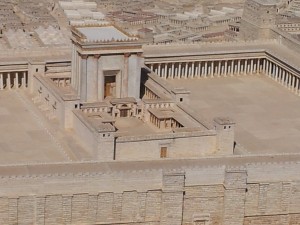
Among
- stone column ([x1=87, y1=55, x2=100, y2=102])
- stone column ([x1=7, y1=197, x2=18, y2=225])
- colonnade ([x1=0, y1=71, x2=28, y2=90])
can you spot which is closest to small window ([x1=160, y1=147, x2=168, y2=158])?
stone column ([x1=87, y1=55, x2=100, y2=102])

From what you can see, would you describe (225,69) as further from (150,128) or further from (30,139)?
(30,139)

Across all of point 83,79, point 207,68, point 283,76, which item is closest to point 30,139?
point 83,79

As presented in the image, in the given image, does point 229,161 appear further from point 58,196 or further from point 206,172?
point 58,196

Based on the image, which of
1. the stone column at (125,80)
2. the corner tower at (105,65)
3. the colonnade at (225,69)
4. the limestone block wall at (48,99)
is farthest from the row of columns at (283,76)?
the limestone block wall at (48,99)

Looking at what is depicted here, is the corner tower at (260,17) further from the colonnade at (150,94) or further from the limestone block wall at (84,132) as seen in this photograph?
the limestone block wall at (84,132)

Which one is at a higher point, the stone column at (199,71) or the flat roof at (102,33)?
the flat roof at (102,33)

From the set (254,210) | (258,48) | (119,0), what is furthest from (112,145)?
(119,0)
